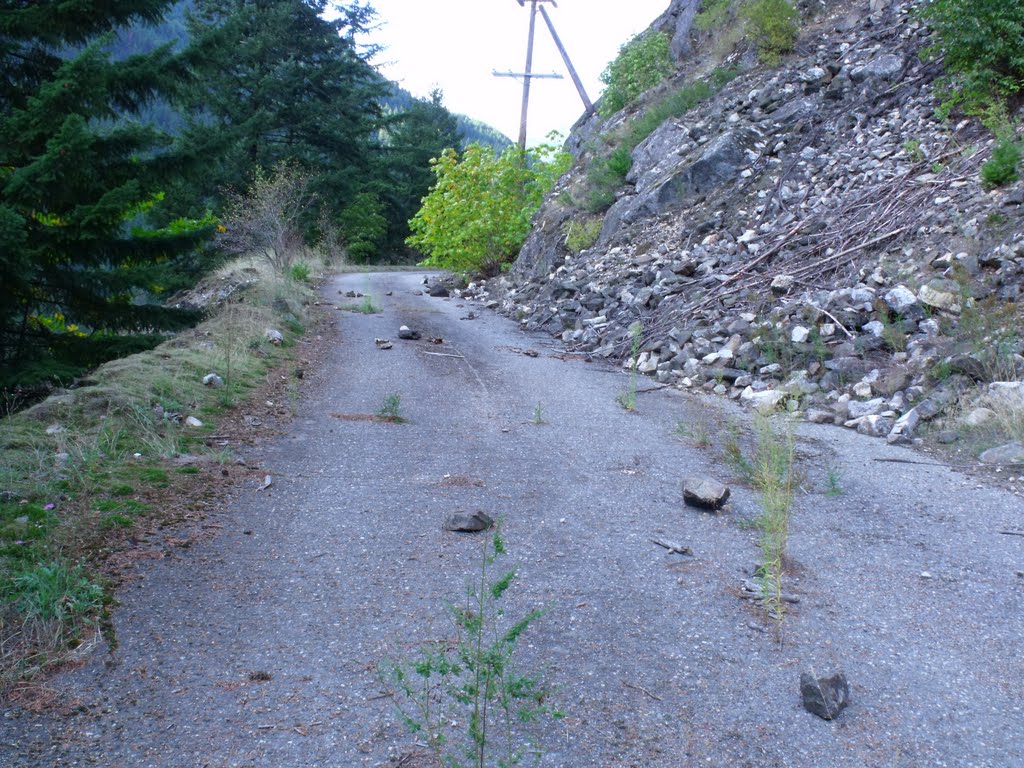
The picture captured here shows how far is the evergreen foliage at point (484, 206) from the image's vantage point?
20547 mm

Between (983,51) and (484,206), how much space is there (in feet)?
40.0

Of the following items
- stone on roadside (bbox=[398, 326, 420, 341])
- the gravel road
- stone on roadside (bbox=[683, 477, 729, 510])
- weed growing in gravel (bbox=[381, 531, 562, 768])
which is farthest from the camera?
stone on roadside (bbox=[398, 326, 420, 341])

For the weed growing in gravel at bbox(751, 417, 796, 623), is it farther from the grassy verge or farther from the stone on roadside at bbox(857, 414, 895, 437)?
the grassy verge

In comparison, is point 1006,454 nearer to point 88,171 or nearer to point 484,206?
point 88,171

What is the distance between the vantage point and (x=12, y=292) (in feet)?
29.9

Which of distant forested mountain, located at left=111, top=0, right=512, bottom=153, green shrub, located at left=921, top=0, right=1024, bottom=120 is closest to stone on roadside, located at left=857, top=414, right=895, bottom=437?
green shrub, located at left=921, top=0, right=1024, bottom=120

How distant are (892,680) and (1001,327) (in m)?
5.34

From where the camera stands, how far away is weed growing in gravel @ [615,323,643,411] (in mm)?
7935

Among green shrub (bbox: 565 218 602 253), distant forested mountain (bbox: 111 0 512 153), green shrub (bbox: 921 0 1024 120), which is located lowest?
green shrub (bbox: 565 218 602 253)

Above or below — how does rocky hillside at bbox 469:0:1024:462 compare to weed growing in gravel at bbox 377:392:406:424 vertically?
above

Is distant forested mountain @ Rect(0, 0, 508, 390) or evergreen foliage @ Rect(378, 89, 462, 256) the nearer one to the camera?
distant forested mountain @ Rect(0, 0, 508, 390)

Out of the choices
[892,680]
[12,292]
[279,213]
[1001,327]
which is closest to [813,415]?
[1001,327]

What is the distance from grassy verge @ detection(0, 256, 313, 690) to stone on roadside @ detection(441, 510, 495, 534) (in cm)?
165

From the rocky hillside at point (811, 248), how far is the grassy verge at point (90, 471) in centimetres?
483
